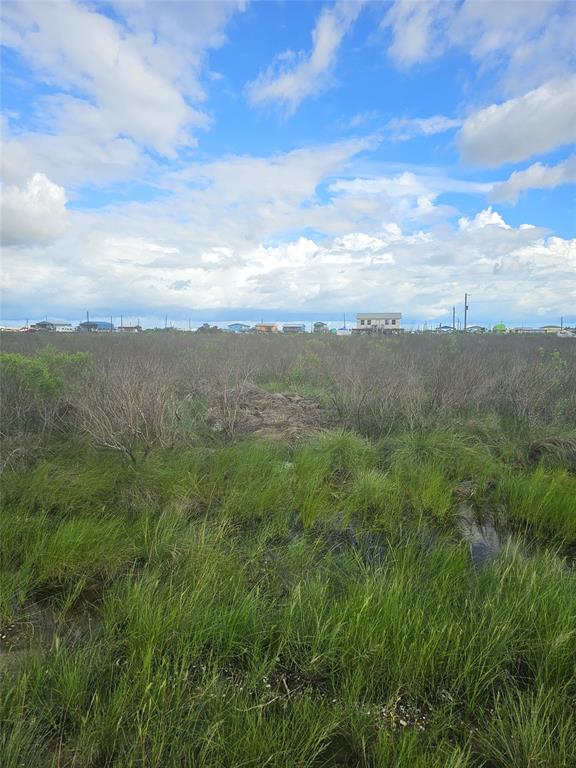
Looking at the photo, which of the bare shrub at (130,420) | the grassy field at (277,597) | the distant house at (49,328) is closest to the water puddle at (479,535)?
the grassy field at (277,597)

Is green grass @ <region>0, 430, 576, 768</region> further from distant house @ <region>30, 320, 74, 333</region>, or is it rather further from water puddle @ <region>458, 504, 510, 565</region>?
distant house @ <region>30, 320, 74, 333</region>

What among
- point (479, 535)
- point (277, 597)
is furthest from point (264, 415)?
point (277, 597)

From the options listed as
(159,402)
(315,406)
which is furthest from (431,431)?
(159,402)

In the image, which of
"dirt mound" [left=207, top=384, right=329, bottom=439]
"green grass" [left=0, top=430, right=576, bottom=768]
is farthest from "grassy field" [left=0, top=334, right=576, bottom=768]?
"dirt mound" [left=207, top=384, right=329, bottom=439]

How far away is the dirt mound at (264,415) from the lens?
25.2 ft

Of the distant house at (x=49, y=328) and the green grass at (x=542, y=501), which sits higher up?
the distant house at (x=49, y=328)

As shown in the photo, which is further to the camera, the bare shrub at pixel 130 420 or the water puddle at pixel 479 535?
the bare shrub at pixel 130 420

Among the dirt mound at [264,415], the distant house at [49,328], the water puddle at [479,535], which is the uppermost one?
the distant house at [49,328]

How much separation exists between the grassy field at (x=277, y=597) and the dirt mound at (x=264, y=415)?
0.84m

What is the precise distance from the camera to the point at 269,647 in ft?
8.19

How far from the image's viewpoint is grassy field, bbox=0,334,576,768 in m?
1.96

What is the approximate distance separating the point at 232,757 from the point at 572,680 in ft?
6.23

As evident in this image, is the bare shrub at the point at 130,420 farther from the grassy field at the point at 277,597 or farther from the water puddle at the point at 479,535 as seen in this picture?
the water puddle at the point at 479,535

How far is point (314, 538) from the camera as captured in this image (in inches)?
170
